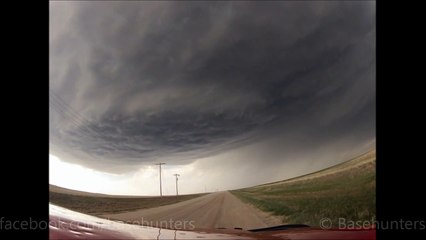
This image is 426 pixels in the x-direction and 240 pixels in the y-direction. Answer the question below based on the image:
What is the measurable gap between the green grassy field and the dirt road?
6cm

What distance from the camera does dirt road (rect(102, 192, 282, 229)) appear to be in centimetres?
240

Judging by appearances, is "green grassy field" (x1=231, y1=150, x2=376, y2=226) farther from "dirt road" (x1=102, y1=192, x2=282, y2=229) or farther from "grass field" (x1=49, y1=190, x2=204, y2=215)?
"grass field" (x1=49, y1=190, x2=204, y2=215)

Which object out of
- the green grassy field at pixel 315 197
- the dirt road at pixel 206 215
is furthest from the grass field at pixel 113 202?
the green grassy field at pixel 315 197

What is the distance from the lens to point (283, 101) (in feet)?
7.83

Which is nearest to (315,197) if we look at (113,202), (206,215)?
(206,215)

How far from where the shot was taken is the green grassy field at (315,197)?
246cm

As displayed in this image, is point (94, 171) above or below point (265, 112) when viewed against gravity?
below

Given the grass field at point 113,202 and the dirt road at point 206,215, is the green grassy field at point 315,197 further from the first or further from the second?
the grass field at point 113,202
